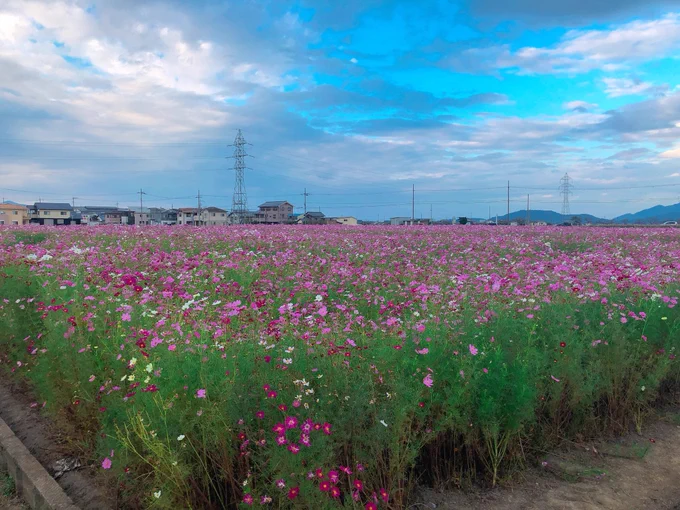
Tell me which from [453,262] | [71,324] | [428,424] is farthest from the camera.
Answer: [453,262]

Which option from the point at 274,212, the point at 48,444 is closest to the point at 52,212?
the point at 274,212

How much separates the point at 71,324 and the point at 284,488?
8.35 feet

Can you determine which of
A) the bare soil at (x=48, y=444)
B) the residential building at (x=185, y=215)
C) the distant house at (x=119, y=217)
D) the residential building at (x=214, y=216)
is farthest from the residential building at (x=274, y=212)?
the bare soil at (x=48, y=444)

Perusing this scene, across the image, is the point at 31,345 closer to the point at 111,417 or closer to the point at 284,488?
the point at 111,417

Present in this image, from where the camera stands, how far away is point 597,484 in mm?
3377

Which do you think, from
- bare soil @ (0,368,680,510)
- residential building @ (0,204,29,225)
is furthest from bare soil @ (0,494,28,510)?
residential building @ (0,204,29,225)

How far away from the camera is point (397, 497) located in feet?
9.25

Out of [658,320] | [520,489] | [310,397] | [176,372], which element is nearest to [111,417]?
[176,372]

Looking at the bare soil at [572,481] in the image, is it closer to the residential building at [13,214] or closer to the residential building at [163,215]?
the residential building at [13,214]

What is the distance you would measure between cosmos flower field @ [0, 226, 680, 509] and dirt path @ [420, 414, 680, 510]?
0.14m

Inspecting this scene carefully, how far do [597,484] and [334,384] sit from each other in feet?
7.09

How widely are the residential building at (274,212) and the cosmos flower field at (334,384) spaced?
269 ft

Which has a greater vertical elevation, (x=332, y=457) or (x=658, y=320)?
(x=658, y=320)

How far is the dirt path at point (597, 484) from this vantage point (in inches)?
122
